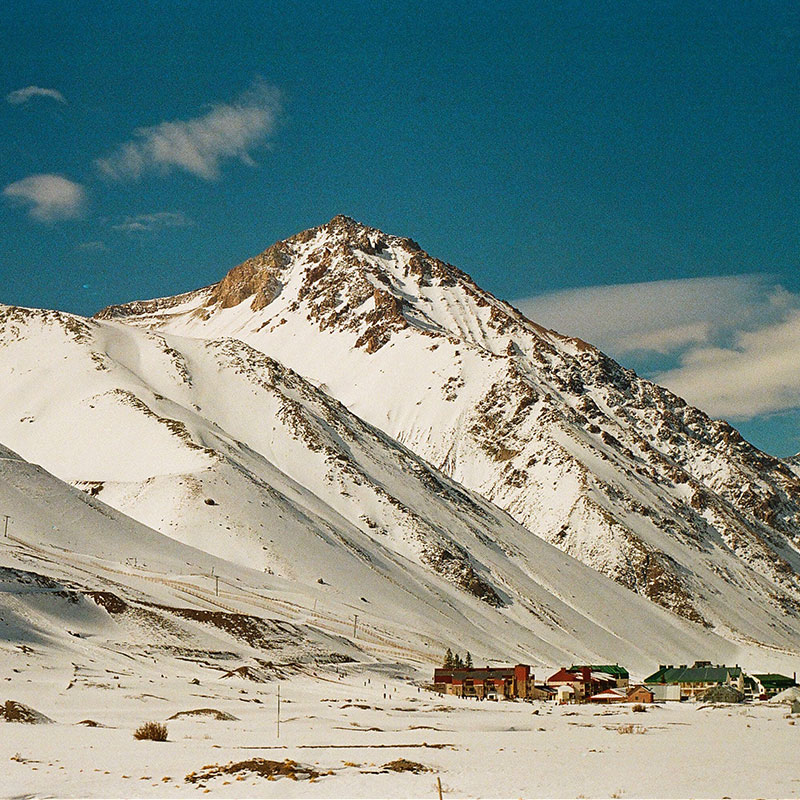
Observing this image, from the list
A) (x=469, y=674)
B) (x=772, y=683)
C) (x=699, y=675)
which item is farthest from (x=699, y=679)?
(x=469, y=674)

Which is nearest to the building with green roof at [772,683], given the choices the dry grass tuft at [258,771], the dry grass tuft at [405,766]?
the dry grass tuft at [405,766]

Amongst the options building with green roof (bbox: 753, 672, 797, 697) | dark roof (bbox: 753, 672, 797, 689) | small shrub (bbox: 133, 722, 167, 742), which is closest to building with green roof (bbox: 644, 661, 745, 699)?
building with green roof (bbox: 753, 672, 797, 697)

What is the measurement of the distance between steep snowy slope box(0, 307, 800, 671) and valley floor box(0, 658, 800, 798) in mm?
37432

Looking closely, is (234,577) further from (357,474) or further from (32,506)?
(357,474)

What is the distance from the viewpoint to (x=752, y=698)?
8919cm

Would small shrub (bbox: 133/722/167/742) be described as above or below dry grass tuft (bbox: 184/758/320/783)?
above

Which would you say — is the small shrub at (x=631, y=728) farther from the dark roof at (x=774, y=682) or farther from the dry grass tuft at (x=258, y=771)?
the dark roof at (x=774, y=682)

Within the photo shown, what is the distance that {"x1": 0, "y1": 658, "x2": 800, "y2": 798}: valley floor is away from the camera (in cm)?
2323

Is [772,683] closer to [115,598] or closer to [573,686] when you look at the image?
[573,686]

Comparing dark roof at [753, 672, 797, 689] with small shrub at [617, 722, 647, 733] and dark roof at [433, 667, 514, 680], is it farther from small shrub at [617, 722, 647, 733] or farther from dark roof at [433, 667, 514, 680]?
small shrub at [617, 722, 647, 733]

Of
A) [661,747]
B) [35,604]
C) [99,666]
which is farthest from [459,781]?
[35,604]

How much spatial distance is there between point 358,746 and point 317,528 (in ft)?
335

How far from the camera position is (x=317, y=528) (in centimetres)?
13262

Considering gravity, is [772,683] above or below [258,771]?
above
